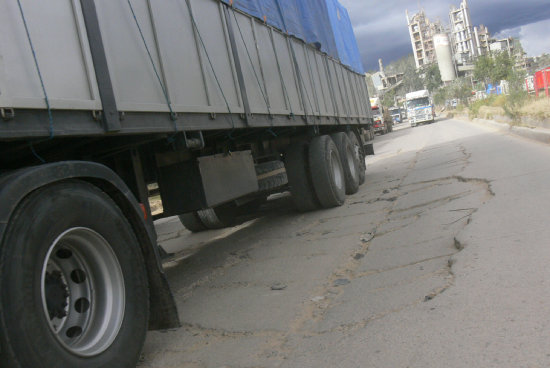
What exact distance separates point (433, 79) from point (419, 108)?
57.2 m

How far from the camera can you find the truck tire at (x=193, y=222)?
27.5 feet

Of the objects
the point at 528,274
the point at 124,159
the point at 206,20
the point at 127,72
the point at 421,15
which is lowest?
the point at 528,274

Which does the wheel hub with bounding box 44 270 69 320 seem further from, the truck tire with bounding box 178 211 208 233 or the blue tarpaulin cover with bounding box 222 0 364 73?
the truck tire with bounding box 178 211 208 233

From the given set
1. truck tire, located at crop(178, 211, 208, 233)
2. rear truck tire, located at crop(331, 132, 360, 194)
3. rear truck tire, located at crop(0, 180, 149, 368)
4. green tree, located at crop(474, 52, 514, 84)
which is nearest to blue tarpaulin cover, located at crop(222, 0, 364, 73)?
rear truck tire, located at crop(331, 132, 360, 194)

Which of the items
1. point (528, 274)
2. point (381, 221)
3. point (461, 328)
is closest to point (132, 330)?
point (461, 328)

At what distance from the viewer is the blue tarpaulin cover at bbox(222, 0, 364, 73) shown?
6.72m

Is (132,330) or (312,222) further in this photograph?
(312,222)

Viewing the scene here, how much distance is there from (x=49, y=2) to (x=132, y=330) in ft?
6.27

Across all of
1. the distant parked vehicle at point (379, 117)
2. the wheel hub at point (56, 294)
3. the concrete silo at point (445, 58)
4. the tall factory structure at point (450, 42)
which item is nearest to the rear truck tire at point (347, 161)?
the wheel hub at point (56, 294)

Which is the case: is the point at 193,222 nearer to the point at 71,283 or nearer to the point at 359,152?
the point at 359,152

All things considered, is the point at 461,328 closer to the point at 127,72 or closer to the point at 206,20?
the point at 127,72

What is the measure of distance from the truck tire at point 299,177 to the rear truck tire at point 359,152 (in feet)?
10.1

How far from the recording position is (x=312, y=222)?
7527 mm

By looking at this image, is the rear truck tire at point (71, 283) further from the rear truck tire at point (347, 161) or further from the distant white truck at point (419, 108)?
the distant white truck at point (419, 108)
